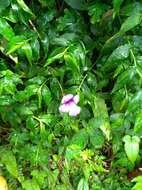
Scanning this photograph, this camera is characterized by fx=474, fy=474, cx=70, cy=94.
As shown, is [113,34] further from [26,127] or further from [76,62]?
[26,127]

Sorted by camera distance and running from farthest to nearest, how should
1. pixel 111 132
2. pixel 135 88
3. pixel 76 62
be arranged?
pixel 111 132 < pixel 135 88 < pixel 76 62

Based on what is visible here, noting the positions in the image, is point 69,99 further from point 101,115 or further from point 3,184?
point 3,184

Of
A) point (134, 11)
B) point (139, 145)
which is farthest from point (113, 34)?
point (139, 145)

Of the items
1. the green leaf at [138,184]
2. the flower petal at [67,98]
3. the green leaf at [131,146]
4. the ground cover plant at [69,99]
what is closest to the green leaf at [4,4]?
the ground cover plant at [69,99]

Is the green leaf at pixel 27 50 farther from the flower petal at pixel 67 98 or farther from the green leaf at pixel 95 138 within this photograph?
the green leaf at pixel 95 138

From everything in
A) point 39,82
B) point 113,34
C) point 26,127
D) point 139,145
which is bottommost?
point 139,145
